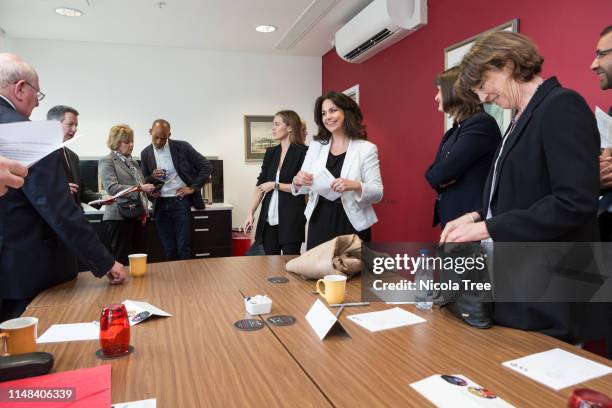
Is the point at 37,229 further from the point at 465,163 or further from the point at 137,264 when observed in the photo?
the point at 465,163

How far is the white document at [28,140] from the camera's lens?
1.10 m

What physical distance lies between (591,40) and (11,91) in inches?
108

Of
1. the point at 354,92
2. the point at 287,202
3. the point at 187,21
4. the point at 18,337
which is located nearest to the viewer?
the point at 18,337

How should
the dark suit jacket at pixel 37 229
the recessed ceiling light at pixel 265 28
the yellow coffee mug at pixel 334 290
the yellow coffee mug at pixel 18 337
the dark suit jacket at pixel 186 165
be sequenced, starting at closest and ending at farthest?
the yellow coffee mug at pixel 18 337 < the yellow coffee mug at pixel 334 290 < the dark suit jacket at pixel 37 229 < the dark suit jacket at pixel 186 165 < the recessed ceiling light at pixel 265 28

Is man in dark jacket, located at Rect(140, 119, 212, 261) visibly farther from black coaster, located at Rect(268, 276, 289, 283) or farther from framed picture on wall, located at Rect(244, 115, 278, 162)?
black coaster, located at Rect(268, 276, 289, 283)

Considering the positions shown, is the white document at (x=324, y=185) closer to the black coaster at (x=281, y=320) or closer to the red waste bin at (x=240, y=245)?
the black coaster at (x=281, y=320)

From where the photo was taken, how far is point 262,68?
5848 millimetres

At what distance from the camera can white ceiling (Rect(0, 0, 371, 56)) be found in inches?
163

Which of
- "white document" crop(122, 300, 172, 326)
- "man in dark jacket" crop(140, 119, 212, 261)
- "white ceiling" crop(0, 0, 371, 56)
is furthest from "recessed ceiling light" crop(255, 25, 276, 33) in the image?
"white document" crop(122, 300, 172, 326)

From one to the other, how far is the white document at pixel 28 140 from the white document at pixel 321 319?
33.8 inches

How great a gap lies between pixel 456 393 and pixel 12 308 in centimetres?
171

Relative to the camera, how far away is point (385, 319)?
1379 millimetres

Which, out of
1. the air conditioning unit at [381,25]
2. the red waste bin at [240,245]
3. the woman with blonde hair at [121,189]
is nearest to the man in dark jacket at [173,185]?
the woman with blonde hair at [121,189]

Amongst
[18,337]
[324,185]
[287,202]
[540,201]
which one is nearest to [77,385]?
[18,337]
